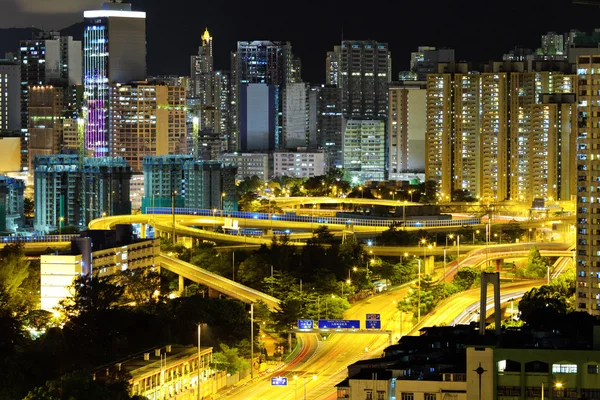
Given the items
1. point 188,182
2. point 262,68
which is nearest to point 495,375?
point 188,182

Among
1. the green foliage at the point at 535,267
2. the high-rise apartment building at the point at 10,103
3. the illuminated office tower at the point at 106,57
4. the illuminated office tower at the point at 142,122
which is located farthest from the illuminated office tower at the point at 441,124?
the high-rise apartment building at the point at 10,103

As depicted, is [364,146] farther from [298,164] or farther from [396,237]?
[396,237]

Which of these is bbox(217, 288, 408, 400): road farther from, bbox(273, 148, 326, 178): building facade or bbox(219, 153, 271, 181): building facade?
bbox(273, 148, 326, 178): building facade

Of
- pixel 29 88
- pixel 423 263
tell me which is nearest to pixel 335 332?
pixel 423 263

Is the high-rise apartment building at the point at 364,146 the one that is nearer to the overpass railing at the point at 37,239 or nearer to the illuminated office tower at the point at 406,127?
the illuminated office tower at the point at 406,127

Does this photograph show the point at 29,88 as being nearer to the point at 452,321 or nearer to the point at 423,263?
the point at 423,263
